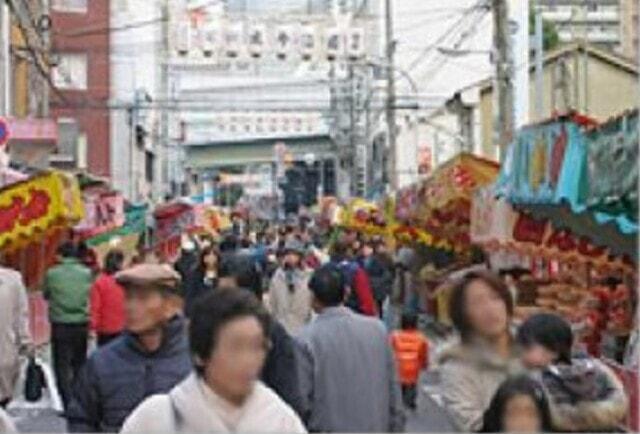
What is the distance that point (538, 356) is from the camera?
681 centimetres

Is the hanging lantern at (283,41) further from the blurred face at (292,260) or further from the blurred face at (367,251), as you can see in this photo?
the blurred face at (292,260)

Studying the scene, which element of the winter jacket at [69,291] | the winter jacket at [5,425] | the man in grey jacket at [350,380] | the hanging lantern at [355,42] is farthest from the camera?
the hanging lantern at [355,42]

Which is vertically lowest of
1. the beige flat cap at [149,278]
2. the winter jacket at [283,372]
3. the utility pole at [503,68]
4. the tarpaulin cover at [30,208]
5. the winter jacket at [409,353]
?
the winter jacket at [409,353]

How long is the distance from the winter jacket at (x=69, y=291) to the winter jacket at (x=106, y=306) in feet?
1.04

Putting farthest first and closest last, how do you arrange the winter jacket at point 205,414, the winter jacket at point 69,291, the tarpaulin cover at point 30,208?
the tarpaulin cover at point 30,208, the winter jacket at point 69,291, the winter jacket at point 205,414

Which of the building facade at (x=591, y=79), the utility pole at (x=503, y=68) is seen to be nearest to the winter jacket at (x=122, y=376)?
the utility pole at (x=503, y=68)

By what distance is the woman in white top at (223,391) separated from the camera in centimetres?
510

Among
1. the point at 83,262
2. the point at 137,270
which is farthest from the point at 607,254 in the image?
the point at 137,270

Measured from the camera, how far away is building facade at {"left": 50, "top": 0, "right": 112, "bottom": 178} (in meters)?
64.8

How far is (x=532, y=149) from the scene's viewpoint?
18.1m

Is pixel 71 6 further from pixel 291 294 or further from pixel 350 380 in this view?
pixel 350 380

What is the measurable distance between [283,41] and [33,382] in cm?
12297

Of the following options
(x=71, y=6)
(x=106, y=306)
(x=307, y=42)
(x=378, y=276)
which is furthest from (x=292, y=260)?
(x=307, y=42)

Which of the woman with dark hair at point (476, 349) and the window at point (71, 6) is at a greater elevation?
the window at point (71, 6)
